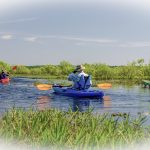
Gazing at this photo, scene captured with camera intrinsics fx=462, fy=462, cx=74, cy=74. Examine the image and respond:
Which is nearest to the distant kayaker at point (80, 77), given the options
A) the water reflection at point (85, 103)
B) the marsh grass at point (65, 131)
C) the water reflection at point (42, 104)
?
the water reflection at point (85, 103)

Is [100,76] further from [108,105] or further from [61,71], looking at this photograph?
[108,105]

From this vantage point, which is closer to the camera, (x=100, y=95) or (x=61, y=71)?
(x=100, y=95)

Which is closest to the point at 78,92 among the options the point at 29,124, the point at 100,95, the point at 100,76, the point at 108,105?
the point at 100,95

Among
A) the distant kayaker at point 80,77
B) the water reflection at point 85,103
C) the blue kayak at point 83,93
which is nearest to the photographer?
the water reflection at point 85,103

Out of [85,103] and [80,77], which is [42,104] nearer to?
[85,103]

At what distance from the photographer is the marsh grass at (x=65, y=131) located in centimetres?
346

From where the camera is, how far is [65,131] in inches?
144

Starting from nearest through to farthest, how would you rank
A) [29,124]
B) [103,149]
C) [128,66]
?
1. [103,149]
2. [29,124]
3. [128,66]

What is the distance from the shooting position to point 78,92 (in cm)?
1130

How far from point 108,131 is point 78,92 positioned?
293 inches

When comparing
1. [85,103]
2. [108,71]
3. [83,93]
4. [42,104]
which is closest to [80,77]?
[83,93]

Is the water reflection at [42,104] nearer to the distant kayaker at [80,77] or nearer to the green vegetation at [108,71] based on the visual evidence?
the distant kayaker at [80,77]

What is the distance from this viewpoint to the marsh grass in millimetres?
3461

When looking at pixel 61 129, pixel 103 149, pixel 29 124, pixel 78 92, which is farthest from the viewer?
pixel 78 92
